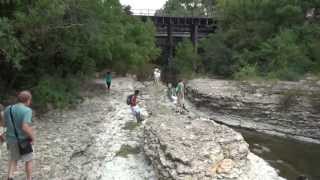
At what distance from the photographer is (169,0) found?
12462 centimetres

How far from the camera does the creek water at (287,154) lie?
1748cm

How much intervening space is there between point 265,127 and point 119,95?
28.8 feet

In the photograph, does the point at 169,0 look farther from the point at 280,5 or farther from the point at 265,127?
the point at 265,127

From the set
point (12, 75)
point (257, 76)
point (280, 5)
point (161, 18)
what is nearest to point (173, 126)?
point (12, 75)

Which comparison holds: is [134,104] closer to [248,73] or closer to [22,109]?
[22,109]

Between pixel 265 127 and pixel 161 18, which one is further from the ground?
pixel 161 18

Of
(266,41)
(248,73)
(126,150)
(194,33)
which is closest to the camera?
(126,150)

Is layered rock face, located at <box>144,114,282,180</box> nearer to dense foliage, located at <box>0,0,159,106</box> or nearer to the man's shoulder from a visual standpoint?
the man's shoulder

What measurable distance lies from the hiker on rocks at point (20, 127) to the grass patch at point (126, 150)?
19.3 ft

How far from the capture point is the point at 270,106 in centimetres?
2891

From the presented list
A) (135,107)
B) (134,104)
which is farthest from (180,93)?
(134,104)

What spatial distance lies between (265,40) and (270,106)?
16.5m

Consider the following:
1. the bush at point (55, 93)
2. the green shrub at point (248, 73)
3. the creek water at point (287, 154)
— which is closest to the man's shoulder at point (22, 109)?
the creek water at point (287, 154)

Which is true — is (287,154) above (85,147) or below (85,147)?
below
